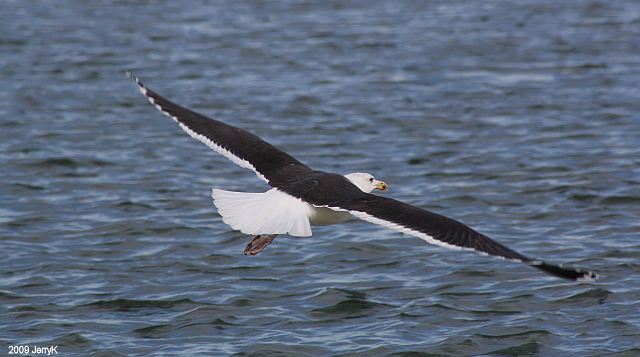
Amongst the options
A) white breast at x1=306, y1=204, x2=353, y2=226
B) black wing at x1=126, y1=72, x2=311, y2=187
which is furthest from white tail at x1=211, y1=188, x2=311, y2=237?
black wing at x1=126, y1=72, x2=311, y2=187

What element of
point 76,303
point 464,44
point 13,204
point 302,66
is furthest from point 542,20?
point 76,303

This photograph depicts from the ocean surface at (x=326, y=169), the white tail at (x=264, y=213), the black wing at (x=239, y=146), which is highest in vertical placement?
the black wing at (x=239, y=146)

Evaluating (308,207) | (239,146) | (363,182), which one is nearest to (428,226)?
(308,207)

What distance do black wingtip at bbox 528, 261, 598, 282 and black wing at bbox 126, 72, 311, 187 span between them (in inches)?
91.7

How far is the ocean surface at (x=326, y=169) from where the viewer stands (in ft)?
30.3

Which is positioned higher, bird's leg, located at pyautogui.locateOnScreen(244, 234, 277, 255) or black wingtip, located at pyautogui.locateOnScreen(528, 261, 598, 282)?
black wingtip, located at pyautogui.locateOnScreen(528, 261, 598, 282)

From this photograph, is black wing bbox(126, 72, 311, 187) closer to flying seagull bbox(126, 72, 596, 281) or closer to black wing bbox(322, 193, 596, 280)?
flying seagull bbox(126, 72, 596, 281)

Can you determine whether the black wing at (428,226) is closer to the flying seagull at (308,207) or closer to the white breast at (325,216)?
the flying seagull at (308,207)

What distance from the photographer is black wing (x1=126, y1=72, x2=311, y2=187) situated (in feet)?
29.3

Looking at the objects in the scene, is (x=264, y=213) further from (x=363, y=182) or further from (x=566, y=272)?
(x=566, y=272)

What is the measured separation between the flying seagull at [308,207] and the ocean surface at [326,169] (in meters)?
1.08

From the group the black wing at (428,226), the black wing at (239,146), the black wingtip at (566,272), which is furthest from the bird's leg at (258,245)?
the black wingtip at (566,272)

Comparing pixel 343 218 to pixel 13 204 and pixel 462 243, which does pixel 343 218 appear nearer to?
pixel 462 243

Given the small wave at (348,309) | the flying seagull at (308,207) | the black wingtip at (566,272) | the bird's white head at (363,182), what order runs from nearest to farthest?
the black wingtip at (566,272) → the flying seagull at (308,207) → the bird's white head at (363,182) → the small wave at (348,309)
